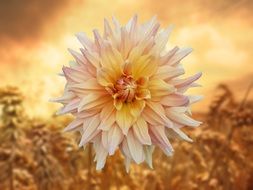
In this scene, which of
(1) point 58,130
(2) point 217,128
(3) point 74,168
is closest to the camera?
(1) point 58,130

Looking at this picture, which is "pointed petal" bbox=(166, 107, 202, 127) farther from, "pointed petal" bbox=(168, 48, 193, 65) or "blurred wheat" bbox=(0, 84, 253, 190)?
"blurred wheat" bbox=(0, 84, 253, 190)

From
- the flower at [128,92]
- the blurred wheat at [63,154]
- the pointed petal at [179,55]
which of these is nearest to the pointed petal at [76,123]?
the flower at [128,92]

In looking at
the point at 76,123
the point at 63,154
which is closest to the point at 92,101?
the point at 76,123

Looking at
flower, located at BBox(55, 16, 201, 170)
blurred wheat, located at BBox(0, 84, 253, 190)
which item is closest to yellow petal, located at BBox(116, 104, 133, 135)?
flower, located at BBox(55, 16, 201, 170)

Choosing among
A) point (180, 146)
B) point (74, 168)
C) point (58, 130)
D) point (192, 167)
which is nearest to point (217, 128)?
point (192, 167)

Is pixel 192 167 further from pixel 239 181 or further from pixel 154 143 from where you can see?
pixel 154 143

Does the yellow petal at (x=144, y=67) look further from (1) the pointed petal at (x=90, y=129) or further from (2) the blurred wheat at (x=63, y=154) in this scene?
(2) the blurred wheat at (x=63, y=154)

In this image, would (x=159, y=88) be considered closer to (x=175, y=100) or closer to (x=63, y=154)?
(x=175, y=100)

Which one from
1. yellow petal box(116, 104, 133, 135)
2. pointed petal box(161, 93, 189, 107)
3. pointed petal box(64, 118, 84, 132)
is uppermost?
pointed petal box(64, 118, 84, 132)
